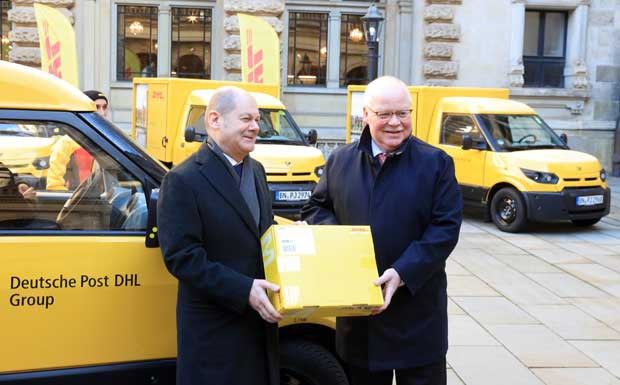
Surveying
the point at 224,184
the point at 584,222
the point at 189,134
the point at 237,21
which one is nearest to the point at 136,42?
the point at 237,21

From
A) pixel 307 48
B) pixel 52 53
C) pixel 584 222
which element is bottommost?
pixel 584 222

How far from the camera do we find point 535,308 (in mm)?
7590

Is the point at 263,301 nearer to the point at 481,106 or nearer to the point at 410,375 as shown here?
the point at 410,375

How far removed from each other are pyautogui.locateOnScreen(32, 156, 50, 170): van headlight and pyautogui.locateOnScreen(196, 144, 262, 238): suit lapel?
915 millimetres

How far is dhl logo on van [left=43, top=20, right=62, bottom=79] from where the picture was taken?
613 inches

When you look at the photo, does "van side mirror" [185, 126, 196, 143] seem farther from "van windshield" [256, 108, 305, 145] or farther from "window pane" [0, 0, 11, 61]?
"window pane" [0, 0, 11, 61]

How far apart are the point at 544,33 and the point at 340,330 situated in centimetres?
1893

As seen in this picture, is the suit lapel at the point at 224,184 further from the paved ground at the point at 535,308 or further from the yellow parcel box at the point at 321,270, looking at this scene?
the paved ground at the point at 535,308

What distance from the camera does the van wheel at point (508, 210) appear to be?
11.8 m

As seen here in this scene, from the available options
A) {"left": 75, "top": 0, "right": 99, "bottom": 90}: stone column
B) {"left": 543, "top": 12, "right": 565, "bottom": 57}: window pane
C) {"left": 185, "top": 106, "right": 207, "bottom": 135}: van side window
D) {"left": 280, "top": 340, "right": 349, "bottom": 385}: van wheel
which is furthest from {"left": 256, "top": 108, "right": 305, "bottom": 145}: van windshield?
{"left": 543, "top": 12, "right": 565, "bottom": 57}: window pane

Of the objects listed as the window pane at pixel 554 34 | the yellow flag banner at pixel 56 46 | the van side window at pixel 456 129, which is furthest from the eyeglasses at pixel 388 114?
the window pane at pixel 554 34

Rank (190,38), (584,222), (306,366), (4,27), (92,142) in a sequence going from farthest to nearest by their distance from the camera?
(190,38)
(4,27)
(584,222)
(306,366)
(92,142)

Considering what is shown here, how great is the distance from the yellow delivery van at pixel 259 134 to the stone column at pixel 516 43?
26.1ft

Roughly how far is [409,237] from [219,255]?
2.63 ft
